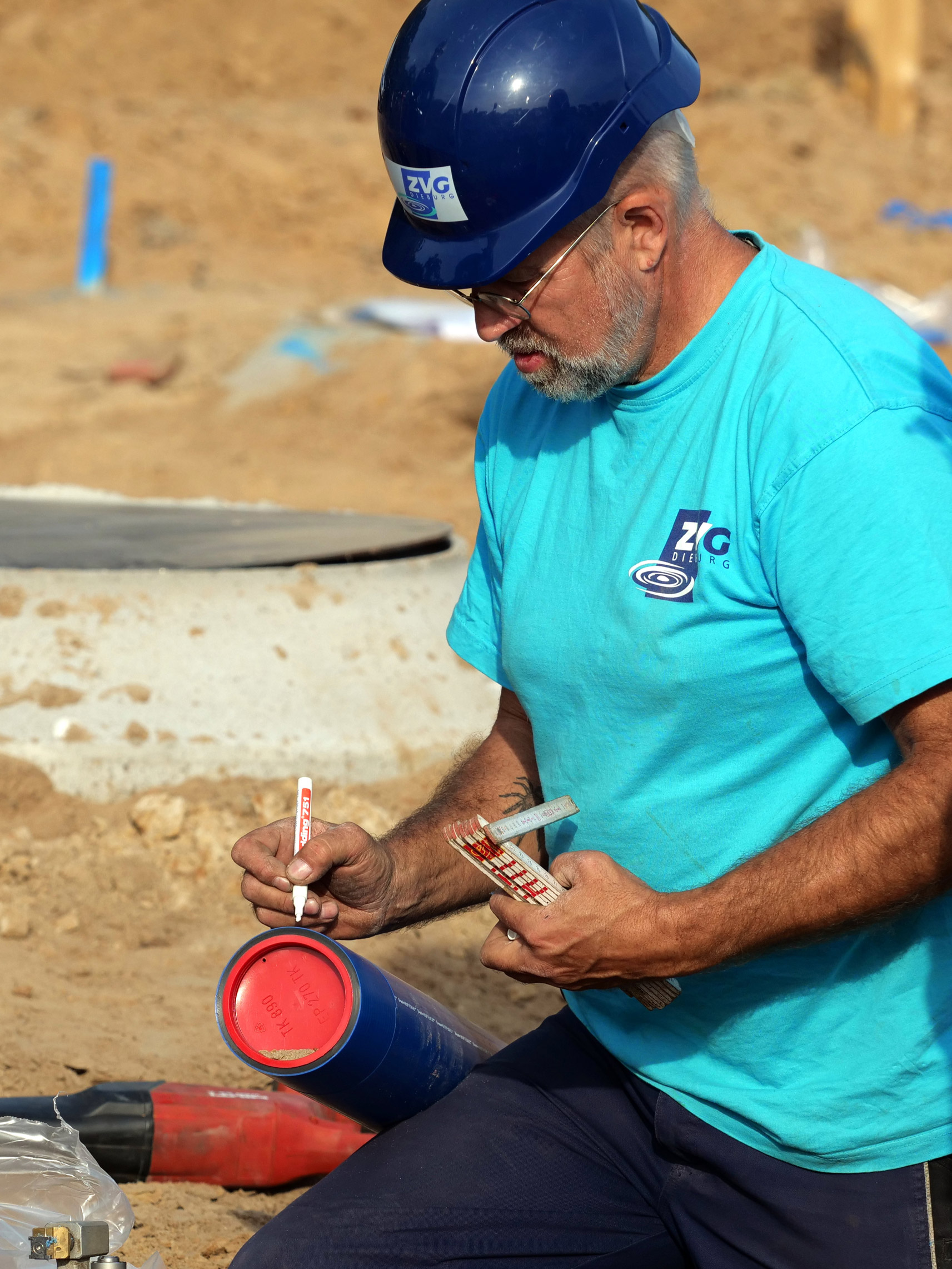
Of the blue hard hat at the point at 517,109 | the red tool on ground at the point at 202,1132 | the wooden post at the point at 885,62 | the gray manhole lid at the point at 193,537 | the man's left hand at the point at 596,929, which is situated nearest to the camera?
the man's left hand at the point at 596,929

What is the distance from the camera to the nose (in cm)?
179

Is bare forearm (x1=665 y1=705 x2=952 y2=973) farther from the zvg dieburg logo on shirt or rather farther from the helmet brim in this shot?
the helmet brim

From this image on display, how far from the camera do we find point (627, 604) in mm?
1688

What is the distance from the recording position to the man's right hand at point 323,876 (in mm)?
1855

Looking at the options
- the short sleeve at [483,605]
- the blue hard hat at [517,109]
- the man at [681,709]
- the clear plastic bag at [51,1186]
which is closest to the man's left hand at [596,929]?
the man at [681,709]

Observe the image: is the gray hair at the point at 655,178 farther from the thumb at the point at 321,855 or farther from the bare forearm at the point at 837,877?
the thumb at the point at 321,855

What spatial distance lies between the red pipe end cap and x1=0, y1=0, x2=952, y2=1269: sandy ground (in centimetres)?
62

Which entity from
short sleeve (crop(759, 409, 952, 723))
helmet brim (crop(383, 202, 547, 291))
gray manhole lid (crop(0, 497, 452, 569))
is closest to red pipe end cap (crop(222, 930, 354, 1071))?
short sleeve (crop(759, 409, 952, 723))

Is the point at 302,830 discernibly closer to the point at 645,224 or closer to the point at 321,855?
the point at 321,855

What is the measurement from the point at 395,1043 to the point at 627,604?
2.27ft

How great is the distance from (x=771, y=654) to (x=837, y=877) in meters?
0.27

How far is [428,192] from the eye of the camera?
177 centimetres

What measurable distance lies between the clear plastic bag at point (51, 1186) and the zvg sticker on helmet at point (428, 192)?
136 cm

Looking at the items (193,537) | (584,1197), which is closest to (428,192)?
(584,1197)
